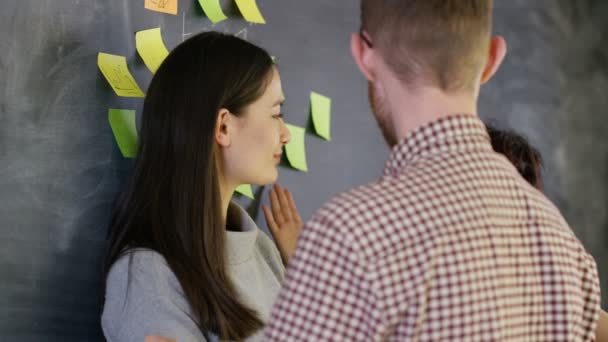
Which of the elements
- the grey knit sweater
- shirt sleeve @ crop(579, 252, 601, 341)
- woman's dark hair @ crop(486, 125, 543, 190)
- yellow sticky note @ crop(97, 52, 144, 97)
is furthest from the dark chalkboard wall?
shirt sleeve @ crop(579, 252, 601, 341)

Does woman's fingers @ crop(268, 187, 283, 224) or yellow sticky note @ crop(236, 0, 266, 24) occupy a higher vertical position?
yellow sticky note @ crop(236, 0, 266, 24)

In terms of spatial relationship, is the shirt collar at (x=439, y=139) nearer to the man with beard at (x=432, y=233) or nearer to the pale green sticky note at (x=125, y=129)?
the man with beard at (x=432, y=233)

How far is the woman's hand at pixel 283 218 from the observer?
1.94 meters

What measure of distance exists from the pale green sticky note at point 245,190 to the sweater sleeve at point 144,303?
0.45 m

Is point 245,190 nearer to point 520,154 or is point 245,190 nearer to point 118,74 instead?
point 118,74

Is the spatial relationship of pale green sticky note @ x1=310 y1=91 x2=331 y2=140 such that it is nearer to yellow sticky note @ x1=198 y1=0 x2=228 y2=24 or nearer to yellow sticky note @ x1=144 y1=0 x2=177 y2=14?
yellow sticky note @ x1=198 y1=0 x2=228 y2=24

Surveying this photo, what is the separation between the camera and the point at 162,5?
1807mm

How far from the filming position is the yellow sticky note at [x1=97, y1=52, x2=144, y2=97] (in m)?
1.70

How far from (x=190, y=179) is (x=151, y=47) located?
1.07ft

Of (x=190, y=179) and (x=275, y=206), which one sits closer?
(x=190, y=179)

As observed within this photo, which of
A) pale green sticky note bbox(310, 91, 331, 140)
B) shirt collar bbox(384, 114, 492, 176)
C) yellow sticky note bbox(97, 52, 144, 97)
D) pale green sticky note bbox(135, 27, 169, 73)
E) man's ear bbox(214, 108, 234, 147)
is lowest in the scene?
pale green sticky note bbox(310, 91, 331, 140)

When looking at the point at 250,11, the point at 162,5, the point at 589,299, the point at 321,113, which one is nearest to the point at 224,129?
the point at 162,5

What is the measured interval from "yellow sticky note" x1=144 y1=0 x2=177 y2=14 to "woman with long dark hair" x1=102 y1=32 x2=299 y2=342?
0.50 ft

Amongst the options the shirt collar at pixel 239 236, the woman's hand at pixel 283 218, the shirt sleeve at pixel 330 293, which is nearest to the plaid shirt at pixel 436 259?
the shirt sleeve at pixel 330 293
